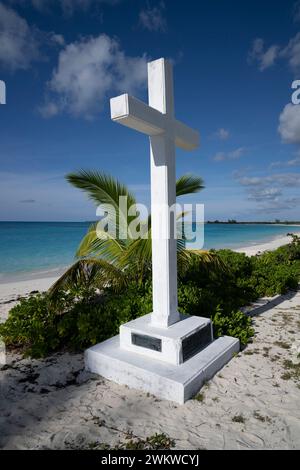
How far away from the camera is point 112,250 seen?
5.63 meters

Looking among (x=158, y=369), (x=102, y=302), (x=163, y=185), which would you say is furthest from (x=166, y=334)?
(x=102, y=302)

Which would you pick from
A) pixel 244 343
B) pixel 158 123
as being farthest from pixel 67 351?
pixel 158 123

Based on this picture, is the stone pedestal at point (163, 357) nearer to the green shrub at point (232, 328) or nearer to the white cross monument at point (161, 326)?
the white cross monument at point (161, 326)

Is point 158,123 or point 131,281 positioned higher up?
point 158,123

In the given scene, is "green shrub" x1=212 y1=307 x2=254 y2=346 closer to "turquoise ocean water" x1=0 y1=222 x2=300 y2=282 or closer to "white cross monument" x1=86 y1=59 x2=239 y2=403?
"white cross monument" x1=86 y1=59 x2=239 y2=403

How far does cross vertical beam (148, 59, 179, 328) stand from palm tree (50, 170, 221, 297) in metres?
1.40

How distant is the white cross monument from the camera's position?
322 cm

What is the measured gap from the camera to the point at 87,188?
539 centimetres

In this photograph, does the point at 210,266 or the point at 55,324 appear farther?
the point at 210,266

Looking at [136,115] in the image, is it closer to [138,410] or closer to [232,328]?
[138,410]

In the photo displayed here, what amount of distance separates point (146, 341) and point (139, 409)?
75 cm
